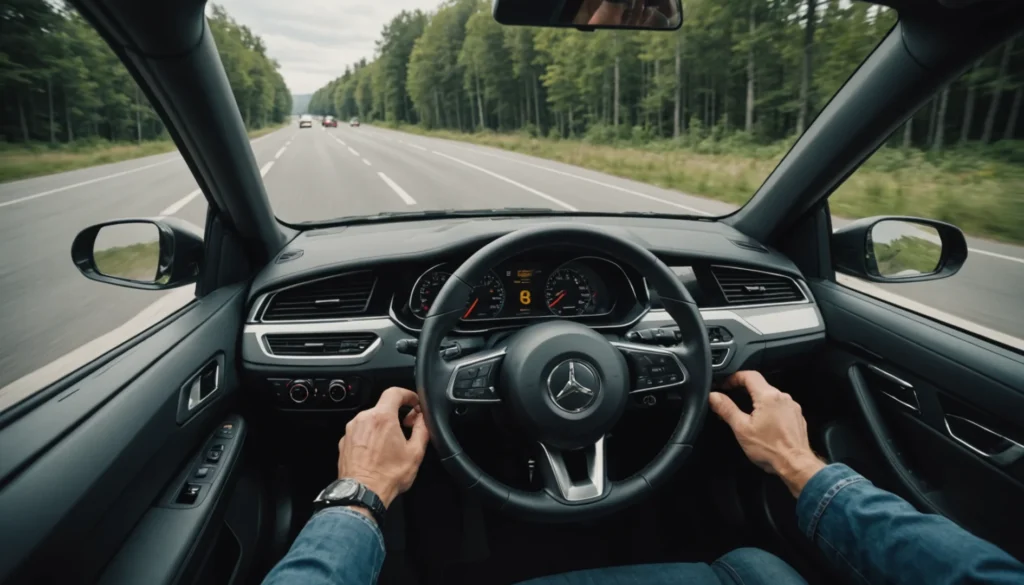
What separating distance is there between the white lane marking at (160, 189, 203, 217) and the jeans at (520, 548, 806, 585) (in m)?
1.92

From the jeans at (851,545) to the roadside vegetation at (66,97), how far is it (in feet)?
4.49

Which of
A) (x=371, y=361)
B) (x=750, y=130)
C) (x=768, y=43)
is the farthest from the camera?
Result: (x=750, y=130)

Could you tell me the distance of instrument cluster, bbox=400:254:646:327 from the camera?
2607 mm

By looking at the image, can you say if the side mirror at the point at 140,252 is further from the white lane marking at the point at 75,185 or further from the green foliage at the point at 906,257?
the green foliage at the point at 906,257

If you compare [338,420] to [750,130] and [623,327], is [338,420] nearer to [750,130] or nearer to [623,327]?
[623,327]

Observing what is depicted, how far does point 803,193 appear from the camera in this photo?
A: 2758 mm

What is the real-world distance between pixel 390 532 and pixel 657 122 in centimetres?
1008

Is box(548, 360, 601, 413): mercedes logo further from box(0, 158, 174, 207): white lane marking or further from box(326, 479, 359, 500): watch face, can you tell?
box(0, 158, 174, 207): white lane marking

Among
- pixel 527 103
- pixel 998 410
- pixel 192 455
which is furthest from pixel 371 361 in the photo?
pixel 527 103

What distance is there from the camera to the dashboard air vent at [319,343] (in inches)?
98.5

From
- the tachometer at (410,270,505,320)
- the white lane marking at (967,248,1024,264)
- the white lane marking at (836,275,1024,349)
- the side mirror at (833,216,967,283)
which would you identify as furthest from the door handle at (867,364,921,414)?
the tachometer at (410,270,505,320)

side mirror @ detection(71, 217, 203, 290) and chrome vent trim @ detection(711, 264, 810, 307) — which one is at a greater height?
side mirror @ detection(71, 217, 203, 290)

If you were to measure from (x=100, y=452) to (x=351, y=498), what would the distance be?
0.70 meters

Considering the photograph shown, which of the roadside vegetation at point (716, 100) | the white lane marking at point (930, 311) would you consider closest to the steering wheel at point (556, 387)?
the roadside vegetation at point (716, 100)
